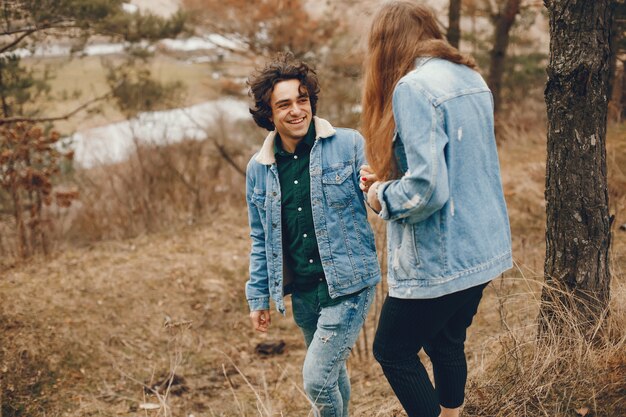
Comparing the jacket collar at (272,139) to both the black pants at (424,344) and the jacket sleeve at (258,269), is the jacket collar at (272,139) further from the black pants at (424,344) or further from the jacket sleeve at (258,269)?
the black pants at (424,344)

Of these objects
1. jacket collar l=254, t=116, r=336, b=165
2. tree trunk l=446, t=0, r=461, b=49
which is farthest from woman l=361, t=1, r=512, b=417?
tree trunk l=446, t=0, r=461, b=49

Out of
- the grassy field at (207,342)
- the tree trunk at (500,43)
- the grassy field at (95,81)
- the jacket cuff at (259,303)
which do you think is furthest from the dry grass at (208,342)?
the grassy field at (95,81)

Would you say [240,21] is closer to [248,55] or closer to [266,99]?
[248,55]

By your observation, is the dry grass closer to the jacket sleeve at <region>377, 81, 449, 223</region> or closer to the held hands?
the held hands

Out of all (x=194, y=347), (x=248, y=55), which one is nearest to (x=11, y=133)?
(x=194, y=347)

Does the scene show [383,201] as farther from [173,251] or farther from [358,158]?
[173,251]

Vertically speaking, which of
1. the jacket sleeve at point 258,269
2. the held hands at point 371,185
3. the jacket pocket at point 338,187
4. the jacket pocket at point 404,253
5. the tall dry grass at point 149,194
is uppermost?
the held hands at point 371,185

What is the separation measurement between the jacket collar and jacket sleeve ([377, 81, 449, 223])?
27.8 inches

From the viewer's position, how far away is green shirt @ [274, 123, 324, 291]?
2623 millimetres

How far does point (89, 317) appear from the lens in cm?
515

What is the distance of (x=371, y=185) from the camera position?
7.07ft

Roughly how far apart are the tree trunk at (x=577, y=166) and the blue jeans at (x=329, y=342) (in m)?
0.90

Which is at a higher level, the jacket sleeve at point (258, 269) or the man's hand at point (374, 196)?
the man's hand at point (374, 196)

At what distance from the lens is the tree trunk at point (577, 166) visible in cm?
267
